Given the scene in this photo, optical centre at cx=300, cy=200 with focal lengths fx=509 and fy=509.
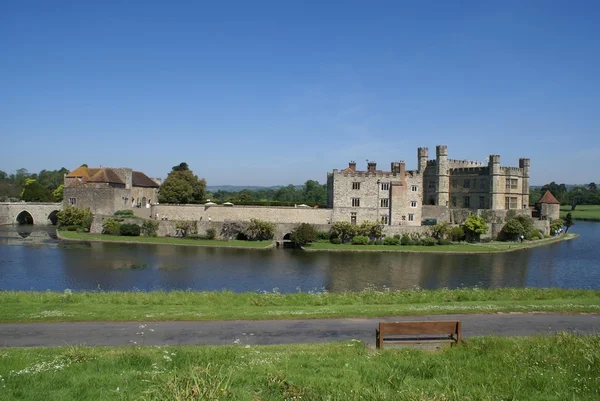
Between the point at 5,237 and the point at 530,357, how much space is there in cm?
5121

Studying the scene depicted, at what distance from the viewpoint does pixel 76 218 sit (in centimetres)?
5300

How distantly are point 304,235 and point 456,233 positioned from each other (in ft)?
47.3

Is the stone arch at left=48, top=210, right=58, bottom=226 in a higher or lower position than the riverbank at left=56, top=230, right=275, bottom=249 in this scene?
higher

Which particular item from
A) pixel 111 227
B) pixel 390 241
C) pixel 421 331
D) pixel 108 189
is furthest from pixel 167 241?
pixel 421 331

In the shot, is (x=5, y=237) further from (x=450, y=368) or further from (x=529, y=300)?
(x=450, y=368)

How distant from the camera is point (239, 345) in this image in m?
11.1

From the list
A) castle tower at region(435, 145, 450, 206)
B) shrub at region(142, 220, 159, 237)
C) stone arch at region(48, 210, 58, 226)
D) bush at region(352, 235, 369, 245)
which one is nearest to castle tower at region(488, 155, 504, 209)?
castle tower at region(435, 145, 450, 206)

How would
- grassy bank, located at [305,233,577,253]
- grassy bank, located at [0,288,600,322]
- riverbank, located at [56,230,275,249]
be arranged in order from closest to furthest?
grassy bank, located at [0,288,600,322] → grassy bank, located at [305,233,577,253] → riverbank, located at [56,230,275,249]

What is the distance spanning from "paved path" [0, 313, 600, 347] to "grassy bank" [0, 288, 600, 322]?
0.64 meters

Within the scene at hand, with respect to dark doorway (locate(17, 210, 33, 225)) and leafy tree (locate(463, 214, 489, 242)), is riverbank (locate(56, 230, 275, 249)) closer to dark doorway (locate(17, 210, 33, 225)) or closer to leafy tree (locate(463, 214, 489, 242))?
dark doorway (locate(17, 210, 33, 225))

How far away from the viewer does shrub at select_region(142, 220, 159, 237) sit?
163ft

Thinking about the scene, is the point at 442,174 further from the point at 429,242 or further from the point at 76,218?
the point at 76,218

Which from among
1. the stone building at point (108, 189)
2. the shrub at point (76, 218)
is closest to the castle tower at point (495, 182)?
the stone building at point (108, 189)

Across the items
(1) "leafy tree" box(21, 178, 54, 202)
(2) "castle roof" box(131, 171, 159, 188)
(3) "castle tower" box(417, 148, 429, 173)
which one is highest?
(3) "castle tower" box(417, 148, 429, 173)
